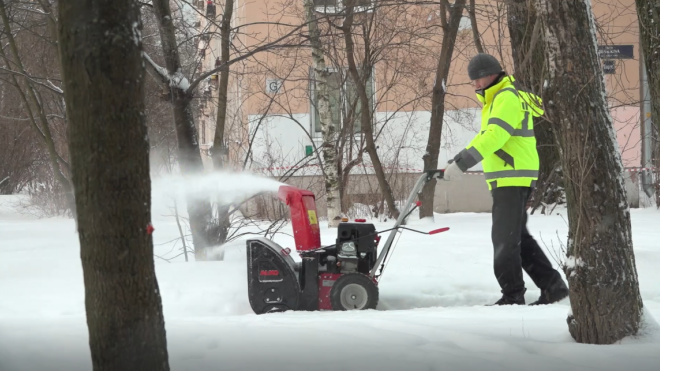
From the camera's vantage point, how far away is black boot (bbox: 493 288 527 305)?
5.60 m

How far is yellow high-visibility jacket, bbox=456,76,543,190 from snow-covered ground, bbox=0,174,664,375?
890mm

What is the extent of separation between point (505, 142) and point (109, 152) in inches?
124

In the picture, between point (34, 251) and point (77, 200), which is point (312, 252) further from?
point (34, 251)

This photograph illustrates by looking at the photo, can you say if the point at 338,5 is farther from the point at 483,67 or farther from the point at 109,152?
the point at 109,152

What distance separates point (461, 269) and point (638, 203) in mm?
8217

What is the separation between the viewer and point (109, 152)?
2938 mm

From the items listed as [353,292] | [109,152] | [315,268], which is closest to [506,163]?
[353,292]

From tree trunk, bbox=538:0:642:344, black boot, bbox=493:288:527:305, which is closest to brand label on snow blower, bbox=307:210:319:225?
black boot, bbox=493:288:527:305

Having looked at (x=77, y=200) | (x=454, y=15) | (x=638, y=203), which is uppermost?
(x=454, y=15)

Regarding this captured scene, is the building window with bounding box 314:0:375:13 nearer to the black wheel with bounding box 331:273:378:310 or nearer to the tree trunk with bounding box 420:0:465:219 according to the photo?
the tree trunk with bounding box 420:0:465:219

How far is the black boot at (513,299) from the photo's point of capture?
5.60m

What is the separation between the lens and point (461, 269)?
7.06 m

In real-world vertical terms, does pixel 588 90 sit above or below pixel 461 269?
above

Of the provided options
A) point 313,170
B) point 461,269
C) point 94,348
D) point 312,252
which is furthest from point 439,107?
point 94,348
